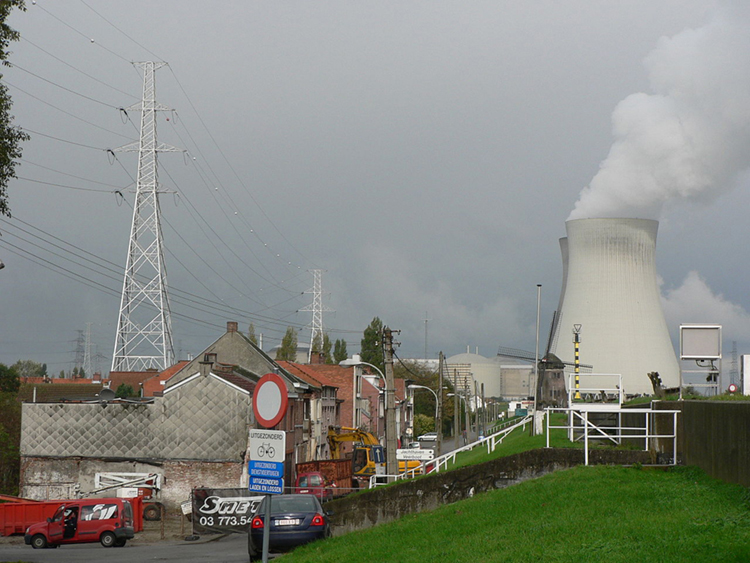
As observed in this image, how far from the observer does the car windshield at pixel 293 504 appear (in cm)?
1723

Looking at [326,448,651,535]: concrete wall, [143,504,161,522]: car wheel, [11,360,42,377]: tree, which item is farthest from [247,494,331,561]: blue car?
[11,360,42,377]: tree

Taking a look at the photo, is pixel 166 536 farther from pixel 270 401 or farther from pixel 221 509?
pixel 270 401

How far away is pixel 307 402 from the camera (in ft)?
159

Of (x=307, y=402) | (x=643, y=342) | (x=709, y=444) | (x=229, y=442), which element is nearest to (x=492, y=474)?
(x=709, y=444)

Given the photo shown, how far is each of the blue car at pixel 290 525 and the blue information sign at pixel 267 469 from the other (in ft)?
23.7

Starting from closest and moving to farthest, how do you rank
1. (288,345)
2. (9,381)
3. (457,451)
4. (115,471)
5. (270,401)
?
(270,401) < (457,451) < (115,471) < (9,381) < (288,345)

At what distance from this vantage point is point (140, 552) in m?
22.9

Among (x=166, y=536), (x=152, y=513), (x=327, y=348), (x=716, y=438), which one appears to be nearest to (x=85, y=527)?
(x=166, y=536)

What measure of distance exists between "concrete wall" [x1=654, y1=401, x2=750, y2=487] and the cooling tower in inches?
1392

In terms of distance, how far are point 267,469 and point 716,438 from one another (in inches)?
302

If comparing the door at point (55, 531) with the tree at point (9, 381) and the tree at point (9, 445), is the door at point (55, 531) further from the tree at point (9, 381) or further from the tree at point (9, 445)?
→ the tree at point (9, 381)

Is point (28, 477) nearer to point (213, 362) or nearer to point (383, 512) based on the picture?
point (213, 362)

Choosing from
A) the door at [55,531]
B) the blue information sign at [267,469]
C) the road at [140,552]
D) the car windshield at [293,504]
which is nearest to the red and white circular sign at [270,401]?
the blue information sign at [267,469]

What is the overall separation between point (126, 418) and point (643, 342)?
33184mm
